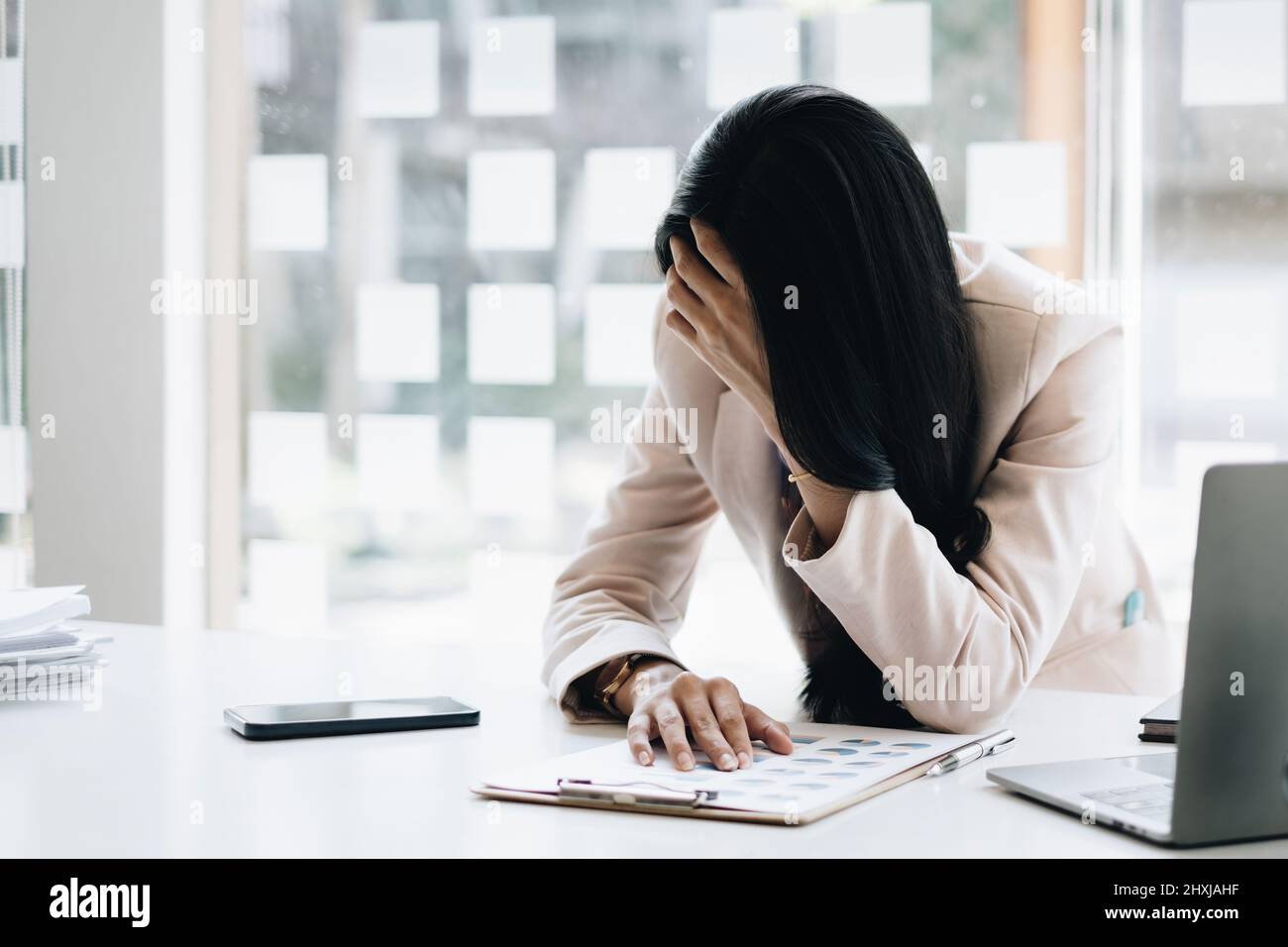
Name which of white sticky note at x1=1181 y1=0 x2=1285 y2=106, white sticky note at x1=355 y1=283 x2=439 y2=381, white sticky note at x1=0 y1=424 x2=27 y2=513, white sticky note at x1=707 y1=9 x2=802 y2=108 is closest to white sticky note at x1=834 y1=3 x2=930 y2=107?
white sticky note at x1=707 y1=9 x2=802 y2=108

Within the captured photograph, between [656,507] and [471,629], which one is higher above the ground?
[656,507]

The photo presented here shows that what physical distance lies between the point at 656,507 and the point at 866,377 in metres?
0.36

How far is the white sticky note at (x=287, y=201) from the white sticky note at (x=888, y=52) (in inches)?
51.4

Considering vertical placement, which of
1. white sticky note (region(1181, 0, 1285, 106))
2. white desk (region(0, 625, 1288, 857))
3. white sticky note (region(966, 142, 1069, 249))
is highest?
white sticky note (region(1181, 0, 1285, 106))

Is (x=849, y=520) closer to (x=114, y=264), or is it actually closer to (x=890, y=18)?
(x=890, y=18)

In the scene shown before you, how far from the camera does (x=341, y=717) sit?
1065 mm

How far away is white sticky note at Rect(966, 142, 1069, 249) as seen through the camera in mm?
2580

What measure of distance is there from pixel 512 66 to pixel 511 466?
3.09 feet

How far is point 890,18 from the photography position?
264cm

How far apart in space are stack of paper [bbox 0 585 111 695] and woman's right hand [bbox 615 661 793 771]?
631mm
